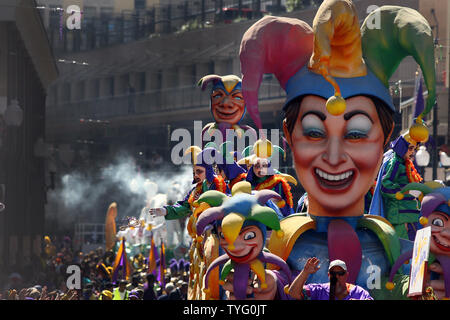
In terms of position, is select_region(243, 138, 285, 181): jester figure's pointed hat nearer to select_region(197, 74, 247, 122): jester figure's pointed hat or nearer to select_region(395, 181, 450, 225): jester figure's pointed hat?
select_region(197, 74, 247, 122): jester figure's pointed hat

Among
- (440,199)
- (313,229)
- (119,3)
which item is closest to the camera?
(440,199)

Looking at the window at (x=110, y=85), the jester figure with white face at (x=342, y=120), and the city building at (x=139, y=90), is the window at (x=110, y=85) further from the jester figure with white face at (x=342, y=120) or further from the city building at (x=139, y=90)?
the jester figure with white face at (x=342, y=120)

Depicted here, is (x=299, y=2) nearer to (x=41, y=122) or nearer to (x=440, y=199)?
(x=41, y=122)

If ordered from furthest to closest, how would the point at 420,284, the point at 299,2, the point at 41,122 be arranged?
the point at 41,122 < the point at 299,2 < the point at 420,284

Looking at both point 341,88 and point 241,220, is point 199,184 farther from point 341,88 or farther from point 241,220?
point 241,220

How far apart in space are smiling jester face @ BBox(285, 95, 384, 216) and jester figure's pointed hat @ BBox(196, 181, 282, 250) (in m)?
0.82

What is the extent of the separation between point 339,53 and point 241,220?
5.67 feet

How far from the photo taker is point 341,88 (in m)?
8.65

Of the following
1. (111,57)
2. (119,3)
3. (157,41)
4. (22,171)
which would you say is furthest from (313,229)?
(111,57)

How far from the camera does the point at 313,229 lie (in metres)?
8.95

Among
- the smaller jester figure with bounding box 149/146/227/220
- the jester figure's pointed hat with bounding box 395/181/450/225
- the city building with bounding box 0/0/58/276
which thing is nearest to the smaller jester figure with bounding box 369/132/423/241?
the smaller jester figure with bounding box 149/146/227/220

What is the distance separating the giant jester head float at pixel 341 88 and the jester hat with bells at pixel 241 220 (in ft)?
2.71

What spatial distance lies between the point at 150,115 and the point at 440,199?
29.9 meters

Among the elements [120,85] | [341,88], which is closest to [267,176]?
[341,88]
